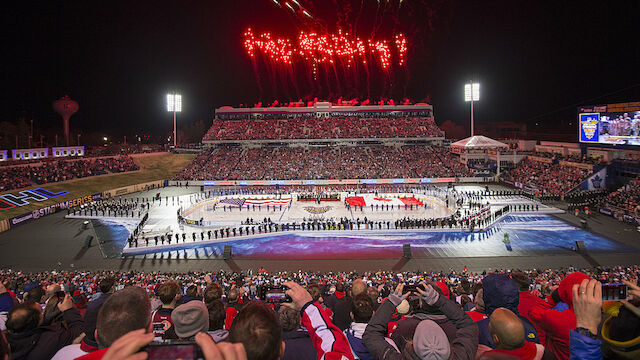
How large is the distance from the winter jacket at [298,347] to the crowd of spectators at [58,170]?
167 feet

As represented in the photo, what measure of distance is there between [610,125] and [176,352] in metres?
52.5

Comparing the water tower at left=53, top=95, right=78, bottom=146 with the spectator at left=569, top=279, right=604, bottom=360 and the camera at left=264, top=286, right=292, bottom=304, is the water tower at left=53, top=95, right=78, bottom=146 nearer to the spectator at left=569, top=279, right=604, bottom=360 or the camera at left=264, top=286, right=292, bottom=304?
the camera at left=264, top=286, right=292, bottom=304

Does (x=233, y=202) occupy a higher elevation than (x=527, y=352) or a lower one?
lower

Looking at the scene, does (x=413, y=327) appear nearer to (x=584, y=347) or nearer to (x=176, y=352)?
(x=584, y=347)

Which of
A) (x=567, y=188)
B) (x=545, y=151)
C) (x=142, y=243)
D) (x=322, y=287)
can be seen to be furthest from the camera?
(x=545, y=151)

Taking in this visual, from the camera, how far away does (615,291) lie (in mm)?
3434

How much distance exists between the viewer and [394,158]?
207 feet

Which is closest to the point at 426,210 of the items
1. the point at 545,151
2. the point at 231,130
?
the point at 545,151

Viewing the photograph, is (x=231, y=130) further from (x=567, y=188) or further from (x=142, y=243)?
(x=567, y=188)

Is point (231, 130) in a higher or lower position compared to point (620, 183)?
higher

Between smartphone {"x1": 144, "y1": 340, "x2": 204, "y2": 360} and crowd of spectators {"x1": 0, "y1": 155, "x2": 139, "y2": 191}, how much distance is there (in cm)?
5156

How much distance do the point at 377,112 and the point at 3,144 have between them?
70.6 meters

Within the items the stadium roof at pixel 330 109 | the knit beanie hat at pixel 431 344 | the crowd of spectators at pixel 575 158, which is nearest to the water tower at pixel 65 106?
the stadium roof at pixel 330 109

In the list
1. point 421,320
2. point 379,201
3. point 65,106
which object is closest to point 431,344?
point 421,320
